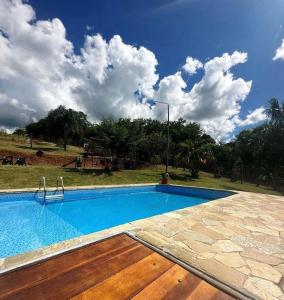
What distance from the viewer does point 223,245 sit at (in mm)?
3580

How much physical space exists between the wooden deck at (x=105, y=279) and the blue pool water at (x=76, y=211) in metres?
2.40

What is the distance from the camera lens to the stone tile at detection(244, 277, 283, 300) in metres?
2.28

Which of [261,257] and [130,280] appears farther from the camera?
[261,257]

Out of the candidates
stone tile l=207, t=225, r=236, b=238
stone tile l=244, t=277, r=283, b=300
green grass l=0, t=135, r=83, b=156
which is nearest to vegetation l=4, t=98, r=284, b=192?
green grass l=0, t=135, r=83, b=156

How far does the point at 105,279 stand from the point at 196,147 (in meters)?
17.1

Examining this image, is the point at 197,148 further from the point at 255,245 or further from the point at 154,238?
the point at 154,238

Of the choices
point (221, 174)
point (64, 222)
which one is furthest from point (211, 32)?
point (221, 174)

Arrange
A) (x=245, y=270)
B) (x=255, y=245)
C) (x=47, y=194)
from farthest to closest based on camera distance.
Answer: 1. (x=47, y=194)
2. (x=255, y=245)
3. (x=245, y=270)

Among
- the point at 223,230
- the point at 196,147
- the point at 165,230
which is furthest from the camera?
the point at 196,147

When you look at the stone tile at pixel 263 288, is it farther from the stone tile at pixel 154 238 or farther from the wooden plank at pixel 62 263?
the wooden plank at pixel 62 263

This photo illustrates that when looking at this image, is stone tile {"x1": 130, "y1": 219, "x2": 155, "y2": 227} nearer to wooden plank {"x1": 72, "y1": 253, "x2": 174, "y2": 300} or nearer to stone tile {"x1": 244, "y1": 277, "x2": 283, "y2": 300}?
wooden plank {"x1": 72, "y1": 253, "x2": 174, "y2": 300}

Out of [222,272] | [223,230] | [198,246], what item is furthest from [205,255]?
[223,230]

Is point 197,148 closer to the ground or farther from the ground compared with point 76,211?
farther from the ground

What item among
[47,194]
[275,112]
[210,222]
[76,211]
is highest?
[275,112]
